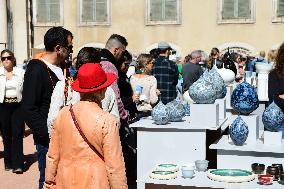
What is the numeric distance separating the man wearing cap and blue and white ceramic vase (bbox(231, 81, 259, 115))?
3.71 metres

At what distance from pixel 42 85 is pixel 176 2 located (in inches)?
679

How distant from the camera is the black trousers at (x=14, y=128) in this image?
7512mm

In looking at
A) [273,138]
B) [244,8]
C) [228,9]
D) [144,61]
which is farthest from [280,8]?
[273,138]

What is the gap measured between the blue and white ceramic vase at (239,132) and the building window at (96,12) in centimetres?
1763

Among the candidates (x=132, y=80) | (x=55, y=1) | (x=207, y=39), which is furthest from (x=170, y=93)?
(x=55, y=1)

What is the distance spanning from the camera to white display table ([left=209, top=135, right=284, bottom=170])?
444 centimetres

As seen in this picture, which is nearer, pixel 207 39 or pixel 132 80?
pixel 132 80

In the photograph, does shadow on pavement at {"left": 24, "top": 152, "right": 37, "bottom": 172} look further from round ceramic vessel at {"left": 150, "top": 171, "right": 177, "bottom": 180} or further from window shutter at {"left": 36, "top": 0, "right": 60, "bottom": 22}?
window shutter at {"left": 36, "top": 0, "right": 60, "bottom": 22}

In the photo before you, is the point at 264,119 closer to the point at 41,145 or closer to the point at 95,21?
the point at 41,145

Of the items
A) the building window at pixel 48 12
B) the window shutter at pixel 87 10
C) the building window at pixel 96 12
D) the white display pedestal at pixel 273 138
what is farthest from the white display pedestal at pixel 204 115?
the building window at pixel 48 12

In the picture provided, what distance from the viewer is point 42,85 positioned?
14.2ft

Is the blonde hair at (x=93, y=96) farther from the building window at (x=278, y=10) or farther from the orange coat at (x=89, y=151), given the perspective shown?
the building window at (x=278, y=10)

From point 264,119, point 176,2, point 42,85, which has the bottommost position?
point 264,119

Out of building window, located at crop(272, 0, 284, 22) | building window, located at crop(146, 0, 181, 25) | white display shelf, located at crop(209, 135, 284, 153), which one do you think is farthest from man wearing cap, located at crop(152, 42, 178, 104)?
building window, located at crop(146, 0, 181, 25)
